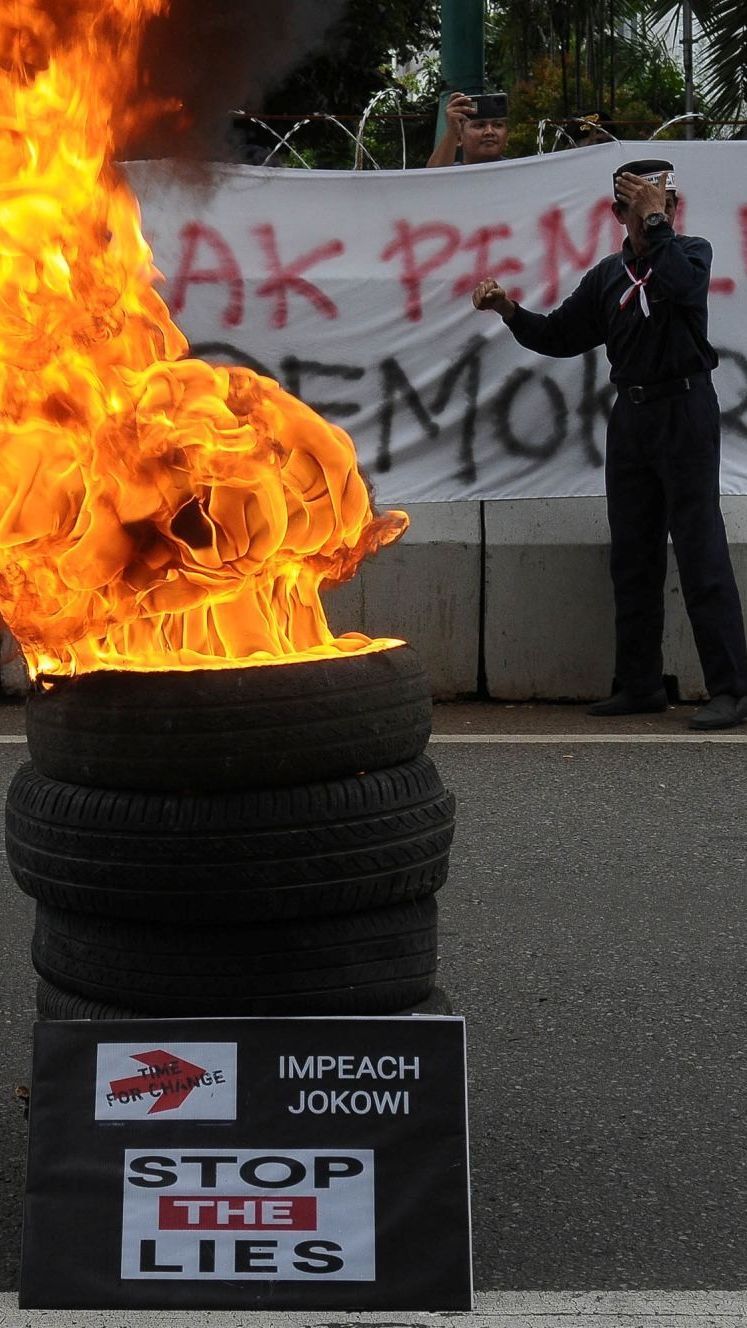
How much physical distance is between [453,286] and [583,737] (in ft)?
8.30

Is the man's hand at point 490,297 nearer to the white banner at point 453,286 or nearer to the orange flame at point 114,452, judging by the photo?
the white banner at point 453,286

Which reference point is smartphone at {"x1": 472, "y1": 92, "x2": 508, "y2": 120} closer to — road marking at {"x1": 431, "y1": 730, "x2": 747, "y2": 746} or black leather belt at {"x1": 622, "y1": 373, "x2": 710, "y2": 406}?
black leather belt at {"x1": 622, "y1": 373, "x2": 710, "y2": 406}

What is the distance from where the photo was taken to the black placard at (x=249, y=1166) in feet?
9.78

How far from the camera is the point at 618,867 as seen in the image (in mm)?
5914

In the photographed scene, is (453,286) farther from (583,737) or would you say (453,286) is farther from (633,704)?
(583,737)

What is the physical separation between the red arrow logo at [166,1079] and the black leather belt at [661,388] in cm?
562

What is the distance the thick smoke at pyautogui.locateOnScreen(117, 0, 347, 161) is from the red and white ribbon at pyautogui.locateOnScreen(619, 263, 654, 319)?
11.3ft

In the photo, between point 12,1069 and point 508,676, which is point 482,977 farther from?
point 508,676

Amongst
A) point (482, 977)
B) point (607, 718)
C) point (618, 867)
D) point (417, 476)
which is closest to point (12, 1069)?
point (482, 977)

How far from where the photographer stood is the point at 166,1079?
120 inches

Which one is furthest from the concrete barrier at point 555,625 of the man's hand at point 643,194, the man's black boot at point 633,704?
the man's hand at point 643,194

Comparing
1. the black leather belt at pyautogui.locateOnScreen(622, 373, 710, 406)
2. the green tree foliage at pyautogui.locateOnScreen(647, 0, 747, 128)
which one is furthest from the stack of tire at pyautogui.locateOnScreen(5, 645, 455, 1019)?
the green tree foliage at pyautogui.locateOnScreen(647, 0, 747, 128)

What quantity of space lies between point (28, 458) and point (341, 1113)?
1257 mm

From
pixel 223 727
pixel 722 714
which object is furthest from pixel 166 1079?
pixel 722 714
